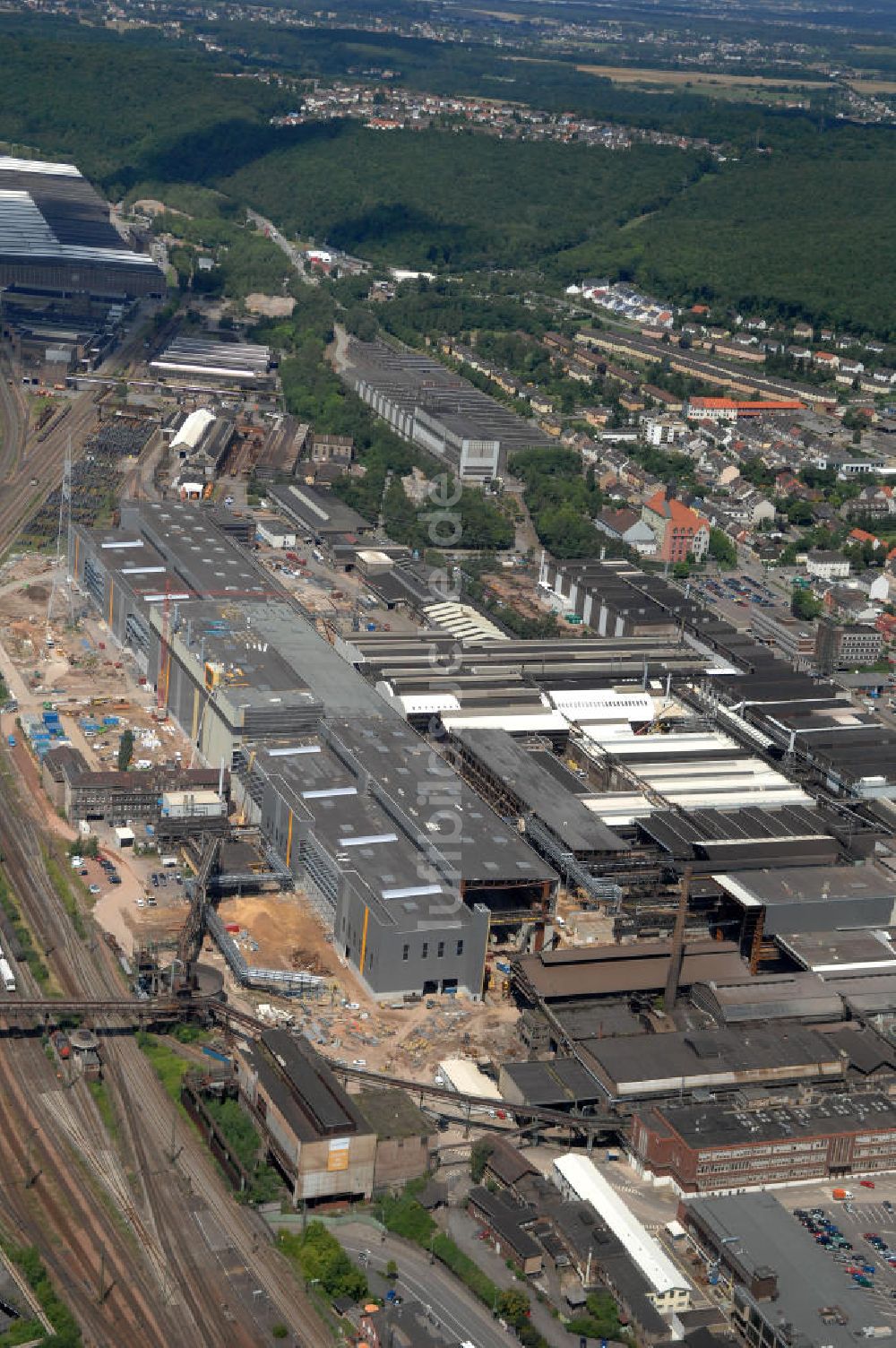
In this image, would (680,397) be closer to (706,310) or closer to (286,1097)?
(706,310)

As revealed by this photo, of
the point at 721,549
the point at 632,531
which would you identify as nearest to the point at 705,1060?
the point at 632,531

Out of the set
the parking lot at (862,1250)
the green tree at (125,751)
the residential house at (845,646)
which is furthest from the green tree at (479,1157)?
the residential house at (845,646)

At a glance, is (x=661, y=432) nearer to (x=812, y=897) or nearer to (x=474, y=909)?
(x=812, y=897)

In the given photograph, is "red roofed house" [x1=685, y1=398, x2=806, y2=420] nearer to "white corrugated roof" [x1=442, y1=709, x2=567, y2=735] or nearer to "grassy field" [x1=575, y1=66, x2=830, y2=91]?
"white corrugated roof" [x1=442, y1=709, x2=567, y2=735]

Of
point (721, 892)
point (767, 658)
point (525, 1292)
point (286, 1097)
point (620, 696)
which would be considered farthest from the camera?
point (767, 658)

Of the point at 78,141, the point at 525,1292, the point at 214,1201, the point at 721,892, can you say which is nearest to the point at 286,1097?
the point at 214,1201

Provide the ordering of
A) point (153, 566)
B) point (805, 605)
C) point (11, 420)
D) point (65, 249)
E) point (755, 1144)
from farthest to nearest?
1. point (65, 249)
2. point (11, 420)
3. point (805, 605)
4. point (153, 566)
5. point (755, 1144)
